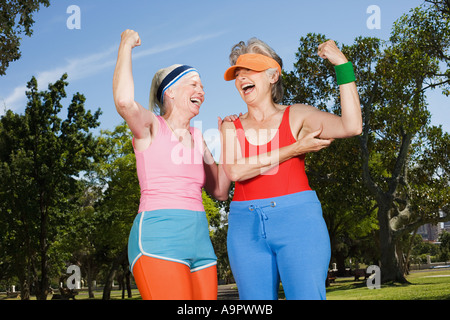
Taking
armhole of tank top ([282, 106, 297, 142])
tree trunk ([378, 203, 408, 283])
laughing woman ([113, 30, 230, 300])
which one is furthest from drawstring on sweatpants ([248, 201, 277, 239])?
tree trunk ([378, 203, 408, 283])

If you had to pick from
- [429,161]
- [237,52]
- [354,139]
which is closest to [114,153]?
[354,139]

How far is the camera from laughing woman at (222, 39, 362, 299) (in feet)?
9.49

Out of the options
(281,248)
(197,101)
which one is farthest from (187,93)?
(281,248)

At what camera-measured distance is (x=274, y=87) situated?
3539 millimetres

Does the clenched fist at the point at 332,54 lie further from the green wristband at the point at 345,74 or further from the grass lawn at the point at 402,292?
the grass lawn at the point at 402,292

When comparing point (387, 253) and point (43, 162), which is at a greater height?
point (43, 162)

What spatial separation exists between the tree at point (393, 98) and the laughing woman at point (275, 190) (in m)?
13.9

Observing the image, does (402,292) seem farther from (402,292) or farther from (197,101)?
(197,101)

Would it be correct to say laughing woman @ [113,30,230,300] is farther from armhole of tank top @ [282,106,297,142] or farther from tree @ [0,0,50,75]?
tree @ [0,0,50,75]

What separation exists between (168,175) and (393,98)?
16647 millimetres

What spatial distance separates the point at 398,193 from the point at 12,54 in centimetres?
2628

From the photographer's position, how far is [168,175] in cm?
306

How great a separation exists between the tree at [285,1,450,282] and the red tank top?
14.0 metres
